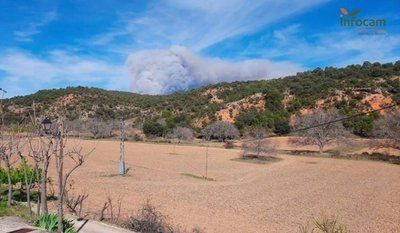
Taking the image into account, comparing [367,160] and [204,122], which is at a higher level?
[204,122]

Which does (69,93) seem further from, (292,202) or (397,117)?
(292,202)

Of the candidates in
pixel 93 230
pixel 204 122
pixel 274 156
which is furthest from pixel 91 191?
pixel 204 122

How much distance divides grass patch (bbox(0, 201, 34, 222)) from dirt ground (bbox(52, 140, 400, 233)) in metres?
2.68

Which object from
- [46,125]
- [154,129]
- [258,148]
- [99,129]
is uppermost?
[99,129]

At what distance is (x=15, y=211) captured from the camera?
13695 millimetres

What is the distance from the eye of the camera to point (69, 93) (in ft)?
320

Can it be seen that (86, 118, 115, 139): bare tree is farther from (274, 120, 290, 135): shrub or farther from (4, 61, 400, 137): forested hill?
(274, 120, 290, 135): shrub

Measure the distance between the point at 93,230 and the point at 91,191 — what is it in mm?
9088

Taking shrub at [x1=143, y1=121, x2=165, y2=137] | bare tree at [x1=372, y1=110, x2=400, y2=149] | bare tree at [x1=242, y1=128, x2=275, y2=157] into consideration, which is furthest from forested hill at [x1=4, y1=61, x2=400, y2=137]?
bare tree at [x1=242, y1=128, x2=275, y2=157]

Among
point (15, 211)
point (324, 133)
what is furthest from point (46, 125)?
point (324, 133)

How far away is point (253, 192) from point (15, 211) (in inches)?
491

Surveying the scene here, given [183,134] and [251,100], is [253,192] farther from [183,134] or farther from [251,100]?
[251,100]

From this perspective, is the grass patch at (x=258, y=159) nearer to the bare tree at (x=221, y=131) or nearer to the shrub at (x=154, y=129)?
the bare tree at (x=221, y=131)

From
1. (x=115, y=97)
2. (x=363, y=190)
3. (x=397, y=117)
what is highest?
(x=115, y=97)
